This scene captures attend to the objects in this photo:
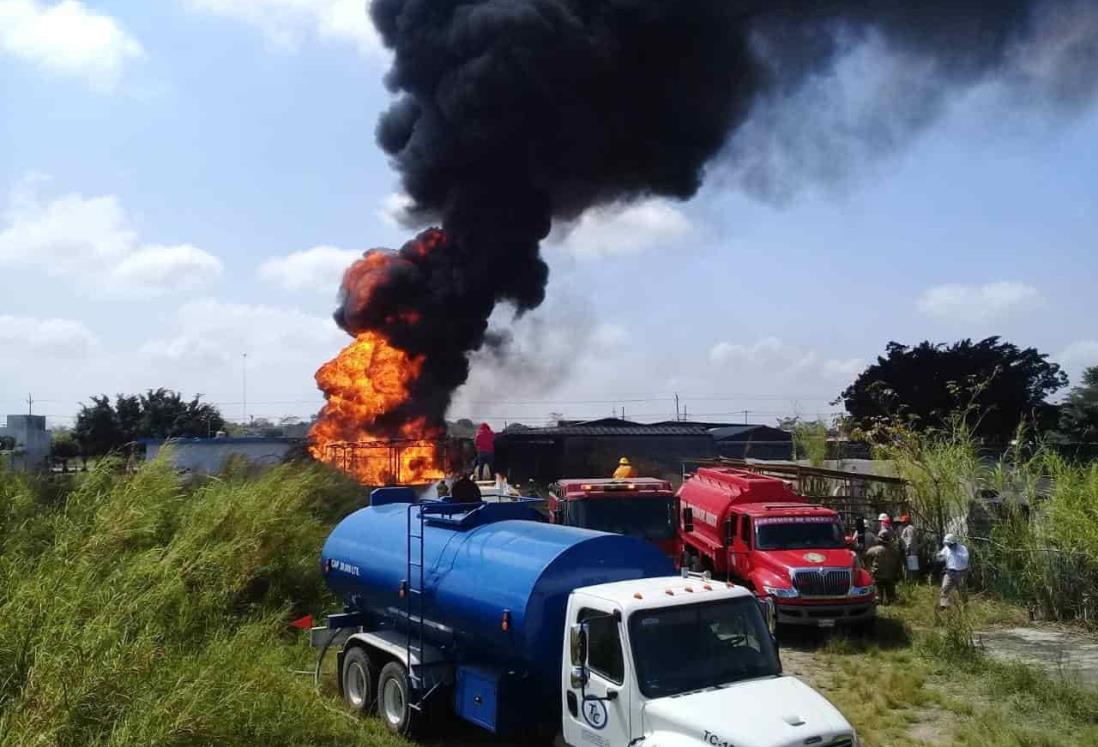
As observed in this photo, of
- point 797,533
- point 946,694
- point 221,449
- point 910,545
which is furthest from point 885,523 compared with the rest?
point 221,449

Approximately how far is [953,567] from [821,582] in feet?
10.2

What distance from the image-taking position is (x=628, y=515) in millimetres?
17375

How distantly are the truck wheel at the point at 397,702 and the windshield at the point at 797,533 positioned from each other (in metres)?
8.50

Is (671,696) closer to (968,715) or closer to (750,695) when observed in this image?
(750,695)

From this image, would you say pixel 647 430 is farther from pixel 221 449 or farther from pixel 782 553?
pixel 782 553

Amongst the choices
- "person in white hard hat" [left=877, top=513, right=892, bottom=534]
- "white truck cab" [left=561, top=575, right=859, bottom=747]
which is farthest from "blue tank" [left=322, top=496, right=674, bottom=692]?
"person in white hard hat" [left=877, top=513, right=892, bottom=534]

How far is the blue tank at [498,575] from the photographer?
28.0 ft

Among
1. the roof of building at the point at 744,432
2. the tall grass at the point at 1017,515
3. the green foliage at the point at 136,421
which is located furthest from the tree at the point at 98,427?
the tall grass at the point at 1017,515

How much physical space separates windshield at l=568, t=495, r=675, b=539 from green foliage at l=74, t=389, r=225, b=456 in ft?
142

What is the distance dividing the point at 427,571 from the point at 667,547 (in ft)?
26.0

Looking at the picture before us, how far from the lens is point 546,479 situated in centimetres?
4038

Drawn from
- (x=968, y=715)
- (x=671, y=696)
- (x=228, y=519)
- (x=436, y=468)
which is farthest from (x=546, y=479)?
(x=671, y=696)

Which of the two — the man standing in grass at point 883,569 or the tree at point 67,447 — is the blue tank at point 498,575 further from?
the tree at point 67,447

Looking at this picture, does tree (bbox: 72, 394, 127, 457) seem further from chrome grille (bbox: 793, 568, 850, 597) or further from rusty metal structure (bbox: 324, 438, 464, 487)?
chrome grille (bbox: 793, 568, 850, 597)
